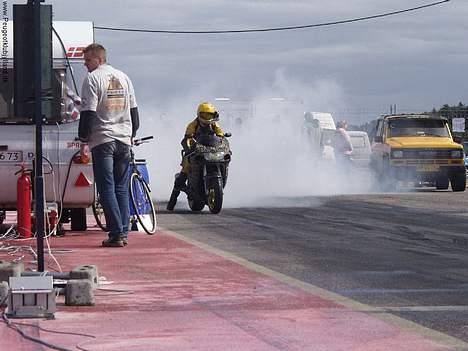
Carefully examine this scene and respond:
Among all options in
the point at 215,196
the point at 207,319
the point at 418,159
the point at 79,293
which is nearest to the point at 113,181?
the point at 79,293

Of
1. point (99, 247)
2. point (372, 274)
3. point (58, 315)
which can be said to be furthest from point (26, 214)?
point (58, 315)

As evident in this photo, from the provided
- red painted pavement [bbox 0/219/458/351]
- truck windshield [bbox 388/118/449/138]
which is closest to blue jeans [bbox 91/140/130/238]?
red painted pavement [bbox 0/219/458/351]

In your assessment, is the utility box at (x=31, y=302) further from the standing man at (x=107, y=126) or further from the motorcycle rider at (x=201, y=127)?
the motorcycle rider at (x=201, y=127)

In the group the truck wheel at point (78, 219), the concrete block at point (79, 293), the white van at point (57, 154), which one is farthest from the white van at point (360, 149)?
the concrete block at point (79, 293)

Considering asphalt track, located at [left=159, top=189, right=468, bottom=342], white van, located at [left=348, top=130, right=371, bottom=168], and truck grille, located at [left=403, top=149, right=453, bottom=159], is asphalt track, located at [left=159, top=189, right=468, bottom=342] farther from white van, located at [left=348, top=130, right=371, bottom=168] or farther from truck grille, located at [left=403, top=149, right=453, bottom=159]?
white van, located at [left=348, top=130, right=371, bottom=168]

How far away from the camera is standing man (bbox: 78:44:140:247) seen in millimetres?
11555

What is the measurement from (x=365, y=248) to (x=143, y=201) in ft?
9.30

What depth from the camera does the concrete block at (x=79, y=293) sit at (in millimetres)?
7754

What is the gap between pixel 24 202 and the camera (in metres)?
12.9

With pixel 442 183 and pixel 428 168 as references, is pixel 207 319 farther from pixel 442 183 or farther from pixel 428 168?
pixel 442 183

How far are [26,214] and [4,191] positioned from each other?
50cm

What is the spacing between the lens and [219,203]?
18031 mm

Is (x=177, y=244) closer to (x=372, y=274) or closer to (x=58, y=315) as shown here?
(x=372, y=274)

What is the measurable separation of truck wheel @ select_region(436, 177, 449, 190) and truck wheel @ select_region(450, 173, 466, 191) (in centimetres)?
47
